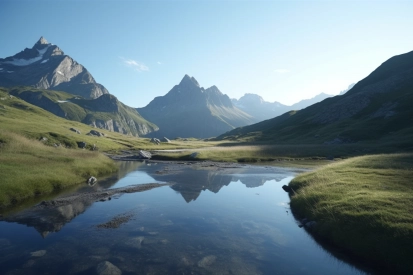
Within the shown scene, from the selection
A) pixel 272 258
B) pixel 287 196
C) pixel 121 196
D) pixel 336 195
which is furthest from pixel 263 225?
pixel 121 196

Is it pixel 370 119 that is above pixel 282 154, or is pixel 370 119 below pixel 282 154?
above

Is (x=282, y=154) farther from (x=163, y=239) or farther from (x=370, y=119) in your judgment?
(x=370, y=119)

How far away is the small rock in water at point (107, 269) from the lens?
52.9 feet

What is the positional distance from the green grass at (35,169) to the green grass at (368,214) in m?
35.5

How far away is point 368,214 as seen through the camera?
65.7 feet

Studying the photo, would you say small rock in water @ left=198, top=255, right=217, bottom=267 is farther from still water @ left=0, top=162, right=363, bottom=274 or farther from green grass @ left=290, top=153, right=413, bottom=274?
green grass @ left=290, top=153, right=413, bottom=274

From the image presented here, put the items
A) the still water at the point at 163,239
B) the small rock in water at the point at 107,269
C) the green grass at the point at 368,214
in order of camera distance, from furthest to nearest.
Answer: the still water at the point at 163,239, the green grass at the point at 368,214, the small rock in water at the point at 107,269

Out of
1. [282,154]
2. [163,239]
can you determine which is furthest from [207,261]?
[282,154]

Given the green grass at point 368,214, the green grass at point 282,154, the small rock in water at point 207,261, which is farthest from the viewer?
the green grass at point 282,154

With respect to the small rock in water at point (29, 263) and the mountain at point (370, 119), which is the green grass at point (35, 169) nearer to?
the small rock in water at point (29, 263)

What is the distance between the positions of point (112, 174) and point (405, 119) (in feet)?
490

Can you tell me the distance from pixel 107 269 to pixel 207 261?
715 centimetres

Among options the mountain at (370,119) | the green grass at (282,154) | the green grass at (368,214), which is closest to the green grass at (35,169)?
the green grass at (368,214)

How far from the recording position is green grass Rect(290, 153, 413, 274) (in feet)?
54.1
